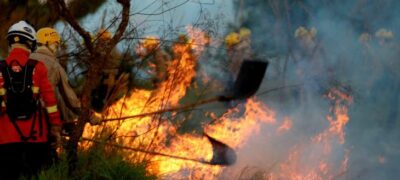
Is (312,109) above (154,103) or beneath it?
beneath

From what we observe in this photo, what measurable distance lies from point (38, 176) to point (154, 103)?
2.03 metres

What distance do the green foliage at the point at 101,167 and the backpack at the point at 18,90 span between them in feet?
1.87

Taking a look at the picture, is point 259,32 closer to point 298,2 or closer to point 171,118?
point 298,2

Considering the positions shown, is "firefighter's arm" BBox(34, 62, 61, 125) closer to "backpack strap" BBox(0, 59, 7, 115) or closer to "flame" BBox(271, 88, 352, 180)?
"backpack strap" BBox(0, 59, 7, 115)

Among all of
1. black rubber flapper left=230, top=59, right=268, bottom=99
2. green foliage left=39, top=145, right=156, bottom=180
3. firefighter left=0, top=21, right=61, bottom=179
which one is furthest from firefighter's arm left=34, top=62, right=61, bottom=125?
black rubber flapper left=230, top=59, right=268, bottom=99

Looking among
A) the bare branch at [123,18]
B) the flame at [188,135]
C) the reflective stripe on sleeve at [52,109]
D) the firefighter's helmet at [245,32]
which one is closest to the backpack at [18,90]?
the reflective stripe on sleeve at [52,109]

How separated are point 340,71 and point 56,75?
6776 millimetres

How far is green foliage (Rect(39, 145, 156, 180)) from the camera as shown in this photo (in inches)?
210

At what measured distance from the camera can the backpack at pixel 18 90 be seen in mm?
4879

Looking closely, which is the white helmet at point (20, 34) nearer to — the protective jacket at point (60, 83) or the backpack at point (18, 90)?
the backpack at point (18, 90)

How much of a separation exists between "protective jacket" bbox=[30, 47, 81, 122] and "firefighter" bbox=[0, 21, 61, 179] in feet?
0.75

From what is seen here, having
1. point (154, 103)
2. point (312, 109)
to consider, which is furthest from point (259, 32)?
point (154, 103)

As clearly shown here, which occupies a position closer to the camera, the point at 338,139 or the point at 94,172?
the point at 94,172

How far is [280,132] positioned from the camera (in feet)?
28.9
